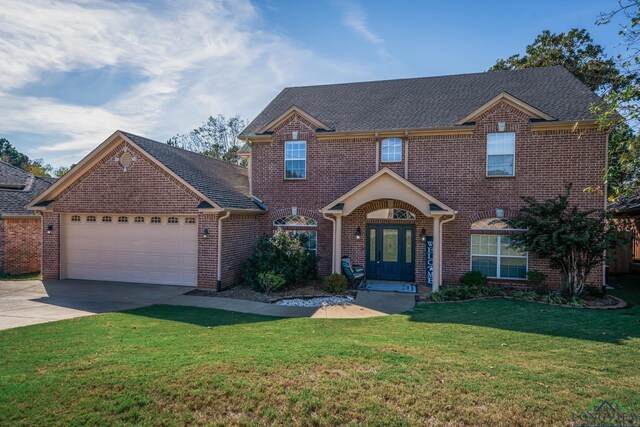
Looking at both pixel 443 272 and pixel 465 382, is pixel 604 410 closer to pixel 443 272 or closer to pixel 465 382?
pixel 465 382

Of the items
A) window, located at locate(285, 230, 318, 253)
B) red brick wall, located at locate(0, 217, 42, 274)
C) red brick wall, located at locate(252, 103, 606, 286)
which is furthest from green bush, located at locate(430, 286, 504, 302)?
red brick wall, located at locate(0, 217, 42, 274)

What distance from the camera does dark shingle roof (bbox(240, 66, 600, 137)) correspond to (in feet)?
45.8

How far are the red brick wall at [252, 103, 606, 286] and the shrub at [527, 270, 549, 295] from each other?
385mm

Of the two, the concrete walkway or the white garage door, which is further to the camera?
the white garage door

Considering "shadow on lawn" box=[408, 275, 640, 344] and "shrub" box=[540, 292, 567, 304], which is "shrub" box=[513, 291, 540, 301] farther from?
"shadow on lawn" box=[408, 275, 640, 344]

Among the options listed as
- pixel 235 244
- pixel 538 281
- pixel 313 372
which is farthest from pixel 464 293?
pixel 235 244

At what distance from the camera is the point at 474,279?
42.3 ft

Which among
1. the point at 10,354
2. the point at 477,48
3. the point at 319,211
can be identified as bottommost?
the point at 10,354

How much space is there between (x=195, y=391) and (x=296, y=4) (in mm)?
10448

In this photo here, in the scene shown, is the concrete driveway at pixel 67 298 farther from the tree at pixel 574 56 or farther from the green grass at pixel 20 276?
the tree at pixel 574 56

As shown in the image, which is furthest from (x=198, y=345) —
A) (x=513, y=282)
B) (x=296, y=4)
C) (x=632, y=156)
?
(x=513, y=282)

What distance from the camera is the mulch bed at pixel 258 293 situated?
465 inches

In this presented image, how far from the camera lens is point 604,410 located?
4480mm

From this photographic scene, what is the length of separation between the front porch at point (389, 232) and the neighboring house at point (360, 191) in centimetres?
4
